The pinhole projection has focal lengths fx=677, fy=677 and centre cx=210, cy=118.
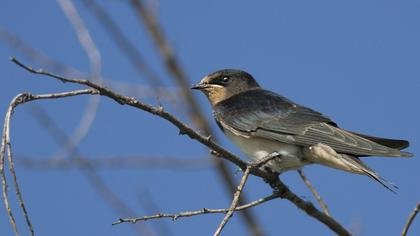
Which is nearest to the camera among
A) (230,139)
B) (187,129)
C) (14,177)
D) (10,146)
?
(14,177)

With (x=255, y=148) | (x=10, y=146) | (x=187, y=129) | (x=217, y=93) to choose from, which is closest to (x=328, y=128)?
(x=255, y=148)

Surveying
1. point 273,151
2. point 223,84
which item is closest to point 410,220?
point 273,151

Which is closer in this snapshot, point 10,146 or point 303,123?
point 10,146

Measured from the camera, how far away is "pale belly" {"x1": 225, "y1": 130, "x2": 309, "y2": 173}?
4395mm

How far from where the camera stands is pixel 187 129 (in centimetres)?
284

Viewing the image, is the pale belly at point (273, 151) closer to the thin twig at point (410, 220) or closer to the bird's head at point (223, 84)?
the bird's head at point (223, 84)

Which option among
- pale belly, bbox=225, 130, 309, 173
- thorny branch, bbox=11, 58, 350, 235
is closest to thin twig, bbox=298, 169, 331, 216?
thorny branch, bbox=11, 58, 350, 235

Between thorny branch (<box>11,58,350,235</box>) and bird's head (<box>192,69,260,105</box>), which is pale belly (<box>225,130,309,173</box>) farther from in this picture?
bird's head (<box>192,69,260,105</box>)

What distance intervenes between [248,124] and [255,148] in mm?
208

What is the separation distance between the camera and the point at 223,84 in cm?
584

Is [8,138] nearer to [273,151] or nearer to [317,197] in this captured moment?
[317,197]

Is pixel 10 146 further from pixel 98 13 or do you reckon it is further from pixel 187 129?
pixel 98 13

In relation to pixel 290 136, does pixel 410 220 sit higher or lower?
lower

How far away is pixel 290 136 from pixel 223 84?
1.40 metres
